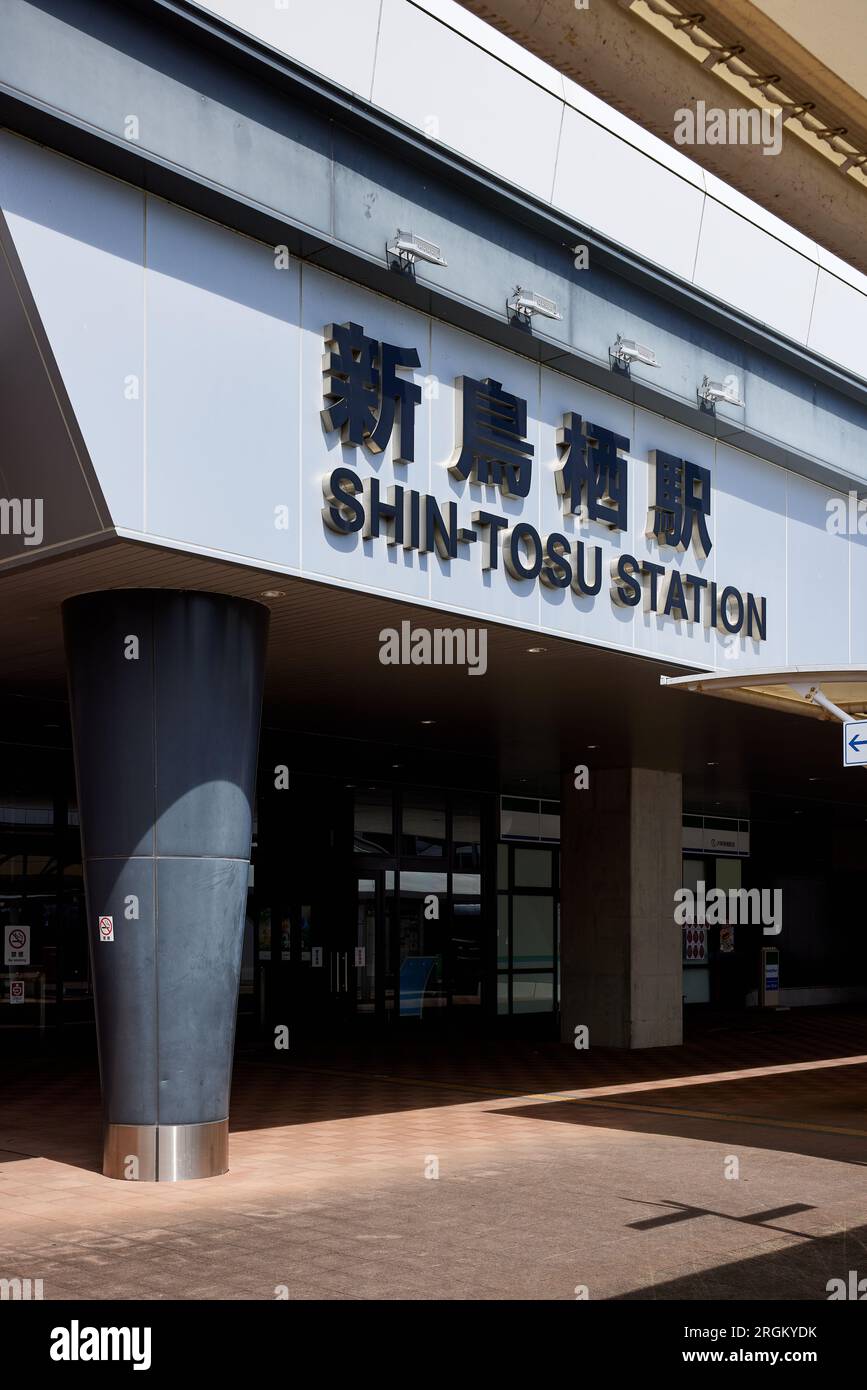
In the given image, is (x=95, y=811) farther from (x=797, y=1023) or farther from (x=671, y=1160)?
(x=797, y=1023)

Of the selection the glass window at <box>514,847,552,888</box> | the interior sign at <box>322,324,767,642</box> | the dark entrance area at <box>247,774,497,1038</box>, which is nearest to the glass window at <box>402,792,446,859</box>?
the dark entrance area at <box>247,774,497,1038</box>

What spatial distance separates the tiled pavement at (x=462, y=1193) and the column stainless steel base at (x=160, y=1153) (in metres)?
0.20

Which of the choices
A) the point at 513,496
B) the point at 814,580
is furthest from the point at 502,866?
the point at 513,496

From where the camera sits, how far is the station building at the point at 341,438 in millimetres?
8914

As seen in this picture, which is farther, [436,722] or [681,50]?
[436,722]

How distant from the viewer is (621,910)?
2005 cm

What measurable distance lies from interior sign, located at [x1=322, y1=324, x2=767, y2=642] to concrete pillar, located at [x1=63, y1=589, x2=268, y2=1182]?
61.2 inches

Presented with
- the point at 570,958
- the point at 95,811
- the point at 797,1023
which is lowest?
the point at 797,1023

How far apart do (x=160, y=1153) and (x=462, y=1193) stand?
2.14 metres

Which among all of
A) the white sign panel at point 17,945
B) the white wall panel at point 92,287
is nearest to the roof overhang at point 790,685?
the white wall panel at point 92,287

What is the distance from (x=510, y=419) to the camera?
11.7 meters

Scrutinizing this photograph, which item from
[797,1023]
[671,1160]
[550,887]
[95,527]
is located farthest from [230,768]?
[797,1023]

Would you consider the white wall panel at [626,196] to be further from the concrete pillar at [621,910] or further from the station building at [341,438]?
the concrete pillar at [621,910]

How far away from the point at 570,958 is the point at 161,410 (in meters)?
13.3
